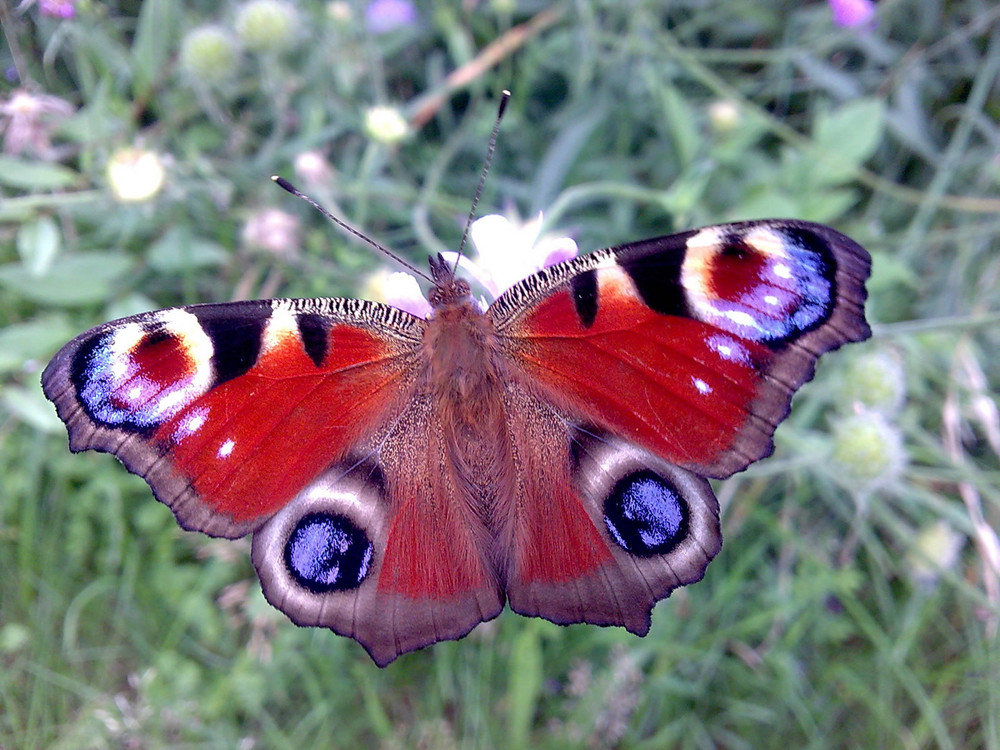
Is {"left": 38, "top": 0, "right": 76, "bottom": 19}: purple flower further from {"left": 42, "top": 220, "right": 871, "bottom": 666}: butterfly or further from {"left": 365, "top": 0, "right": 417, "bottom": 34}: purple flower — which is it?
{"left": 42, "top": 220, "right": 871, "bottom": 666}: butterfly

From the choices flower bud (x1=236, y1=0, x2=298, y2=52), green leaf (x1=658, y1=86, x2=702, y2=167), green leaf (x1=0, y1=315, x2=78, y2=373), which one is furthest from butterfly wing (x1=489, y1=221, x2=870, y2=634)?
green leaf (x1=0, y1=315, x2=78, y2=373)

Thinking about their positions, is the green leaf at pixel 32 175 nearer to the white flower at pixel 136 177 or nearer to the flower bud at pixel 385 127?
the white flower at pixel 136 177

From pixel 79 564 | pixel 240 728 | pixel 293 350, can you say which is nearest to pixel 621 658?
pixel 240 728

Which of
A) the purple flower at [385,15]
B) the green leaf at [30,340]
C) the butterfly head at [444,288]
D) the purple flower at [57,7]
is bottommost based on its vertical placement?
the green leaf at [30,340]

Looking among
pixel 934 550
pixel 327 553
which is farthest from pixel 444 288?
pixel 934 550

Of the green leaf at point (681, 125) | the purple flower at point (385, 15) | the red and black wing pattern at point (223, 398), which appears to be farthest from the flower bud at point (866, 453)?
the purple flower at point (385, 15)

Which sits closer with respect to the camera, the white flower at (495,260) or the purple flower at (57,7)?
the white flower at (495,260)
